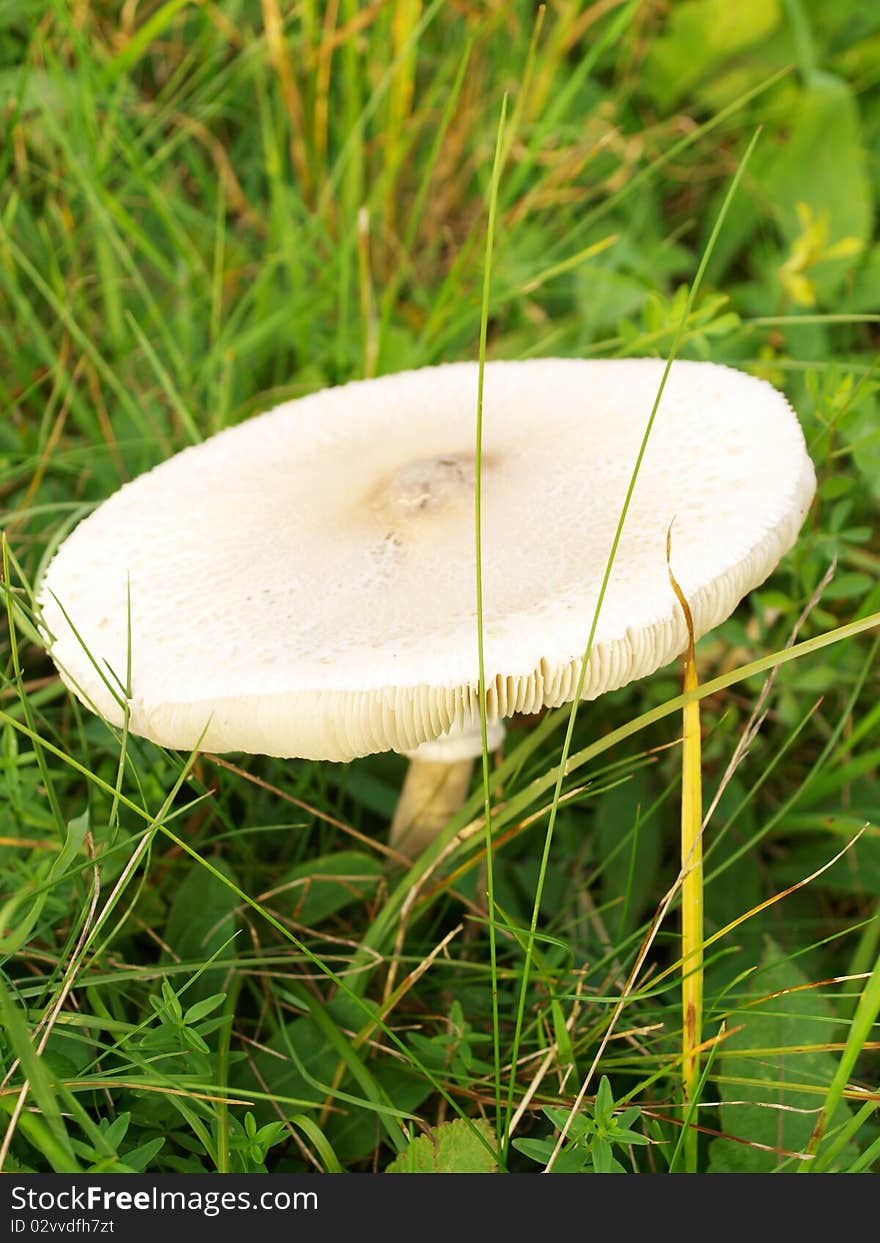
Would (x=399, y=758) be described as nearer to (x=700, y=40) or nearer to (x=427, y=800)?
(x=427, y=800)

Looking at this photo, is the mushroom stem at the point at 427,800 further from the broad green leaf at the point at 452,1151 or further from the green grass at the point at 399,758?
the broad green leaf at the point at 452,1151

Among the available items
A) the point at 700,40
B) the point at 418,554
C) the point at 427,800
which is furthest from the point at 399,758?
the point at 700,40

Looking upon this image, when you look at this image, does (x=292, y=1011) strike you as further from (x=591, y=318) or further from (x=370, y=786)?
(x=591, y=318)

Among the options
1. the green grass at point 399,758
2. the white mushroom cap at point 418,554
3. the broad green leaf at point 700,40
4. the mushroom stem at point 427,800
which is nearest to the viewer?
the white mushroom cap at point 418,554

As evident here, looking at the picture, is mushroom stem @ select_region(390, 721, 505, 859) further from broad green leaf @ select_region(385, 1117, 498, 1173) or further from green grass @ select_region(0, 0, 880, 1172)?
broad green leaf @ select_region(385, 1117, 498, 1173)

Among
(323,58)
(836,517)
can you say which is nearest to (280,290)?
(323,58)

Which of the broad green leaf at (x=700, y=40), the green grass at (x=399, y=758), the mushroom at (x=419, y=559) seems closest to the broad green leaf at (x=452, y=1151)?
the green grass at (x=399, y=758)

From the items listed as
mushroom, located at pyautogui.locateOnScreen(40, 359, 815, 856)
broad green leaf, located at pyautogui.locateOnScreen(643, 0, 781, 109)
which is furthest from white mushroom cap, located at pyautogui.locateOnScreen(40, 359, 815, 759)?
broad green leaf, located at pyautogui.locateOnScreen(643, 0, 781, 109)
